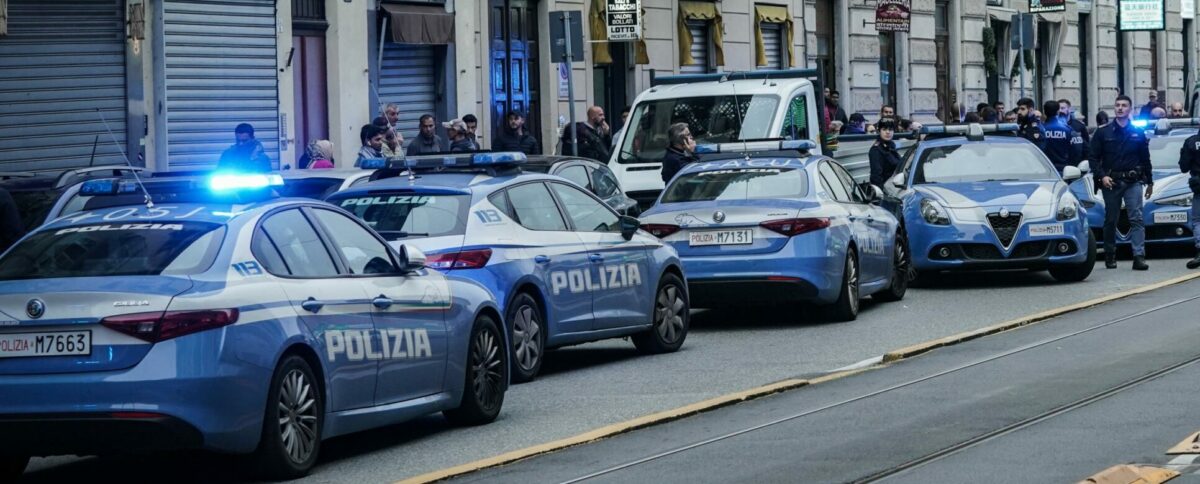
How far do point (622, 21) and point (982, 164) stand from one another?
7.41 metres

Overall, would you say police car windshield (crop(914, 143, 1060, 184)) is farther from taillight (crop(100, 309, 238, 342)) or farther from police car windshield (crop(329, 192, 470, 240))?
taillight (crop(100, 309, 238, 342))

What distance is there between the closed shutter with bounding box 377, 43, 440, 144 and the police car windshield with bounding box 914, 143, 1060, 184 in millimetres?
9236

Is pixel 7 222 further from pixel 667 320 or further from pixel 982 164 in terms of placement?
pixel 982 164

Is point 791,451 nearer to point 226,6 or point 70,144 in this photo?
point 70,144

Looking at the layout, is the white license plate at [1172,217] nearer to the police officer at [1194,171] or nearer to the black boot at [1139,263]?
the police officer at [1194,171]

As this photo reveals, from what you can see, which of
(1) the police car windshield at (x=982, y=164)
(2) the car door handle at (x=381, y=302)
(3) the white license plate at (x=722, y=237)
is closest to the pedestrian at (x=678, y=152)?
(1) the police car windshield at (x=982, y=164)

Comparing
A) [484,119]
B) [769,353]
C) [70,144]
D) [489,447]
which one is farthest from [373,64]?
[489,447]

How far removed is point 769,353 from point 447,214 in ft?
10.4

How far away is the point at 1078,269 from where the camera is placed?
826 inches

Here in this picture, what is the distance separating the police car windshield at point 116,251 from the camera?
9.05 m

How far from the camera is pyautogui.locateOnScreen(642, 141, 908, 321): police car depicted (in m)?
16.8

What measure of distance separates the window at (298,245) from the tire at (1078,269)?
12.2 m

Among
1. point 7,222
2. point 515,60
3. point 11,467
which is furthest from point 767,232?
point 515,60

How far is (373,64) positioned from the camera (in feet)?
92.4
